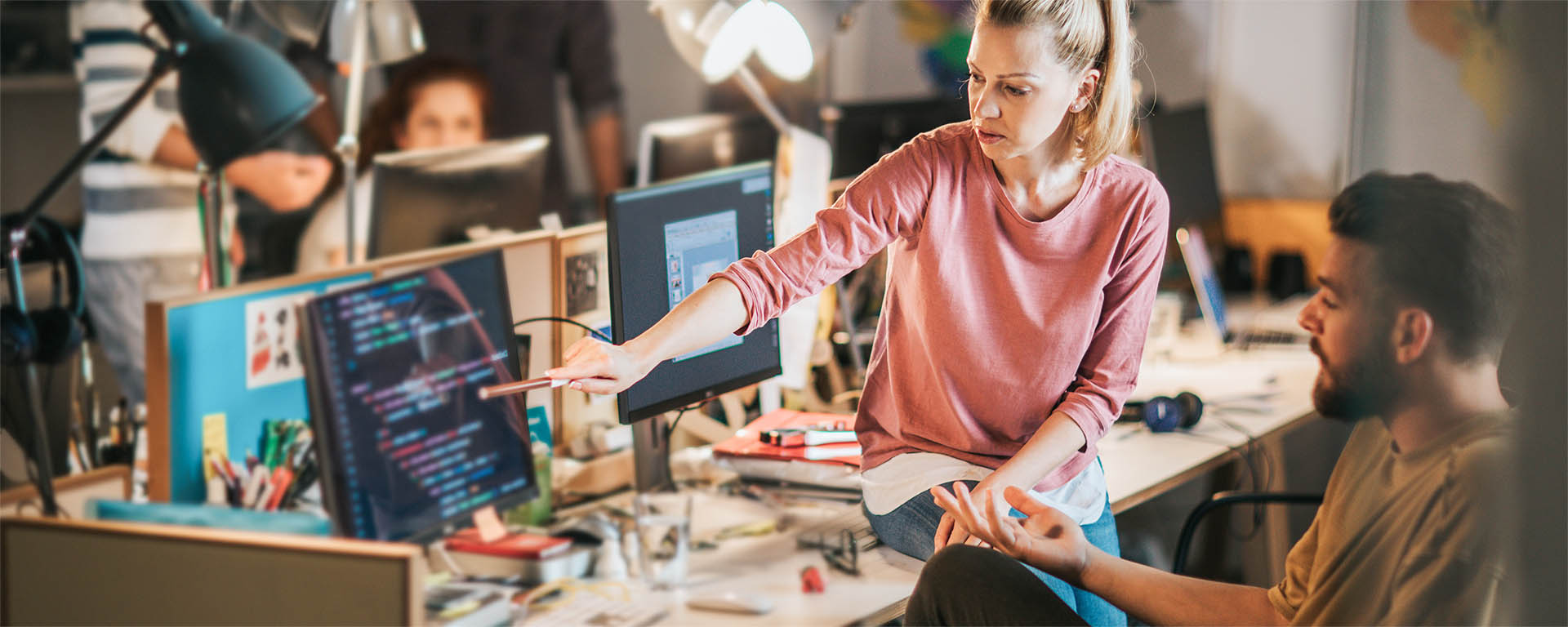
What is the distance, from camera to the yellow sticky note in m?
1.44

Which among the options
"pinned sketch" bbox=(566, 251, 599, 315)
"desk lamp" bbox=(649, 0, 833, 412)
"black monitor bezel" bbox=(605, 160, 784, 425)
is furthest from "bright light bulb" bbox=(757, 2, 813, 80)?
"pinned sketch" bbox=(566, 251, 599, 315)

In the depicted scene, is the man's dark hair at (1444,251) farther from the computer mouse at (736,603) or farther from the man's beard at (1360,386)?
the computer mouse at (736,603)

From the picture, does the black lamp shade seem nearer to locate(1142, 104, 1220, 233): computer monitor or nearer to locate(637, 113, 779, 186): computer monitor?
locate(637, 113, 779, 186): computer monitor

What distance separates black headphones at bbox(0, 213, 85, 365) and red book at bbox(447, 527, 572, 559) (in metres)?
0.54

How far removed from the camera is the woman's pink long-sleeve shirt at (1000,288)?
1.50 metres

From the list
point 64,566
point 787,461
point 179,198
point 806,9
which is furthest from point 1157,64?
point 64,566

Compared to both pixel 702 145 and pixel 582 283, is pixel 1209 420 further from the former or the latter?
pixel 582 283

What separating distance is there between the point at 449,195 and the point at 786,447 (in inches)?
28.2

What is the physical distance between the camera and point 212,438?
1.45 metres

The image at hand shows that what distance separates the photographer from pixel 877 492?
162cm

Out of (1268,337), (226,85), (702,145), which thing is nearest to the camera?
(226,85)

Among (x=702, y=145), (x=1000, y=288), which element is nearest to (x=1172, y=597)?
(x=1000, y=288)

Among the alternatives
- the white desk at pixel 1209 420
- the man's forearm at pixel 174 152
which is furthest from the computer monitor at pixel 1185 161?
the man's forearm at pixel 174 152

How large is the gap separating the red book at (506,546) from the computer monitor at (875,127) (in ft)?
5.13
